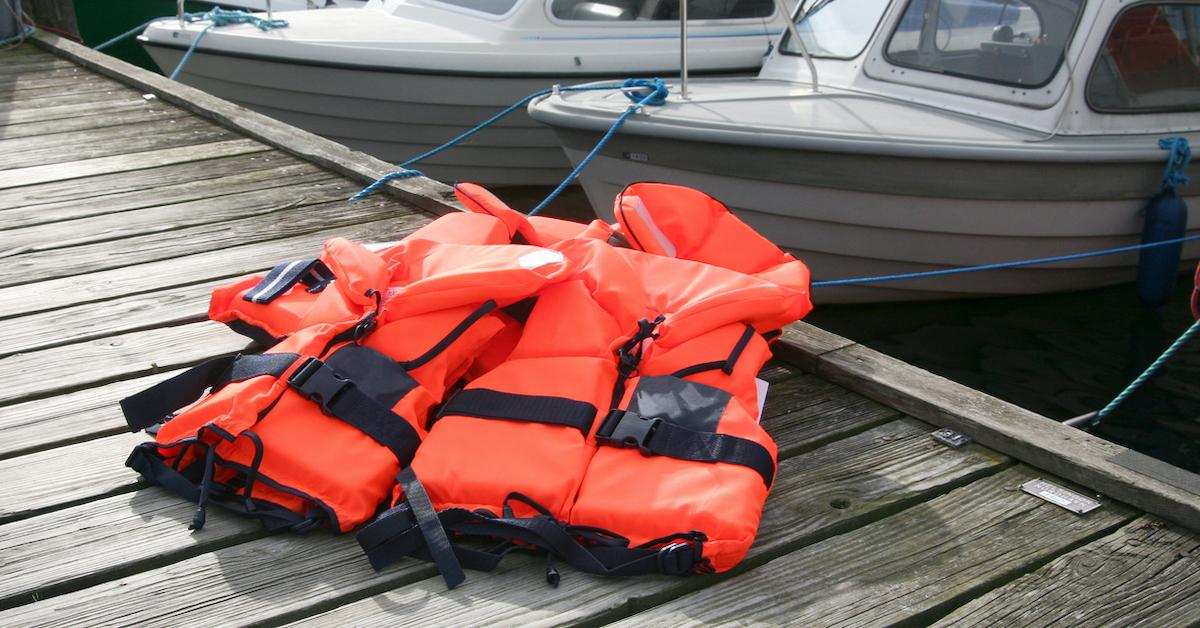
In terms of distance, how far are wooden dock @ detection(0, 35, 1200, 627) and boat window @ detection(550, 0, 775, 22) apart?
4146mm

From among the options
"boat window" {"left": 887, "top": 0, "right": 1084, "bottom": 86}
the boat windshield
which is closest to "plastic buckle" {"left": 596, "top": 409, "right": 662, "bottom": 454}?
"boat window" {"left": 887, "top": 0, "right": 1084, "bottom": 86}

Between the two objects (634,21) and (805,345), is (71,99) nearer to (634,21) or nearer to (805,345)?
(634,21)

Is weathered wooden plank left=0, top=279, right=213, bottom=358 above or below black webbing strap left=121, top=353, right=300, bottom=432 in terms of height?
below

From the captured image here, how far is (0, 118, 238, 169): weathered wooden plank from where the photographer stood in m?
4.87

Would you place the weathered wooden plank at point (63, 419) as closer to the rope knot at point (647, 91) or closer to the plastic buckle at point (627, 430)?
the plastic buckle at point (627, 430)

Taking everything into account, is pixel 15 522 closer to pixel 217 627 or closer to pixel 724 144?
pixel 217 627

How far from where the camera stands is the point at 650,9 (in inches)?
278

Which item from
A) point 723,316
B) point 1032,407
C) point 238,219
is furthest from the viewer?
point 1032,407

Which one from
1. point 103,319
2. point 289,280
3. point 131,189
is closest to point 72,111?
point 131,189

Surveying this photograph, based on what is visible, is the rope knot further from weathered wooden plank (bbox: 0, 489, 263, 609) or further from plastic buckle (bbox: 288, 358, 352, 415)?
→ weathered wooden plank (bbox: 0, 489, 263, 609)

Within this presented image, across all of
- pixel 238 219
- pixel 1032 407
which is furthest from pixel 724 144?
pixel 238 219

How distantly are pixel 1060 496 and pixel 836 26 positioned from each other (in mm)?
4011

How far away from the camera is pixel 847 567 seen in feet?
6.32

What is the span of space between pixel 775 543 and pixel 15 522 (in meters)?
1.43
